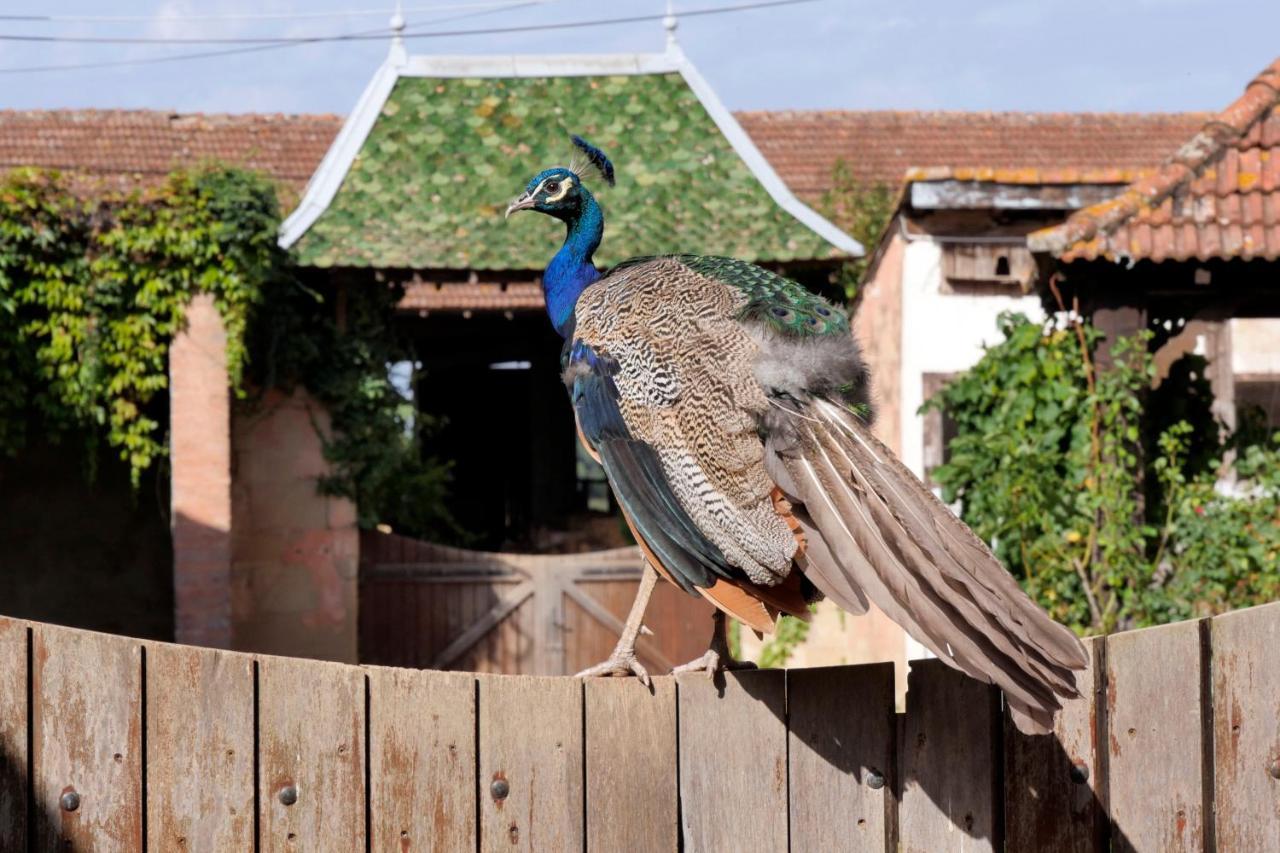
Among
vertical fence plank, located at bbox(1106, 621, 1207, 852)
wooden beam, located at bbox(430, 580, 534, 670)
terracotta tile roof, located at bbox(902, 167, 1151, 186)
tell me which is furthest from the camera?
wooden beam, located at bbox(430, 580, 534, 670)

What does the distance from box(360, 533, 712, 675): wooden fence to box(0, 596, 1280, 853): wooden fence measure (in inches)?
352

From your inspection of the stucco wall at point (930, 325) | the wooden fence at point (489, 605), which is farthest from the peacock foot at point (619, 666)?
the wooden fence at point (489, 605)

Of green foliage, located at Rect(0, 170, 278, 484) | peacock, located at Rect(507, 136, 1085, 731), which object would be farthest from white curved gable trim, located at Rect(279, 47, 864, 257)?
peacock, located at Rect(507, 136, 1085, 731)

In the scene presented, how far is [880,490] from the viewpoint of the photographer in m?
2.81

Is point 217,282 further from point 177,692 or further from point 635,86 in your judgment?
point 177,692

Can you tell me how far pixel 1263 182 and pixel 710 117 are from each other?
5.87 m

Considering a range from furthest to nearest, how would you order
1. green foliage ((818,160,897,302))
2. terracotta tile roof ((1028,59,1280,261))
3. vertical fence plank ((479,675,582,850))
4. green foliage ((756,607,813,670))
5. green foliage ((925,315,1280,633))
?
green foliage ((818,160,897,302))
green foliage ((756,607,813,670))
green foliage ((925,315,1280,633))
terracotta tile roof ((1028,59,1280,261))
vertical fence plank ((479,675,582,850))

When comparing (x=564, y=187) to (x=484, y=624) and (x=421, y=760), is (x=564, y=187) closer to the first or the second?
(x=421, y=760)

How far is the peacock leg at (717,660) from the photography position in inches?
125

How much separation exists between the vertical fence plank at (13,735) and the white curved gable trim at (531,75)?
30.0 feet

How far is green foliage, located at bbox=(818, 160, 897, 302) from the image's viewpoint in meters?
16.4

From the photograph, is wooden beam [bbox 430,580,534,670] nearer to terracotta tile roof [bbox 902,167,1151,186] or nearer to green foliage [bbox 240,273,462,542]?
green foliage [bbox 240,273,462,542]

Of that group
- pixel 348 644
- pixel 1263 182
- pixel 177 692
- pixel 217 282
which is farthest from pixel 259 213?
pixel 177 692

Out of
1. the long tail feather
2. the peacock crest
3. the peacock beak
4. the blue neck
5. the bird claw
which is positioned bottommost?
the bird claw
